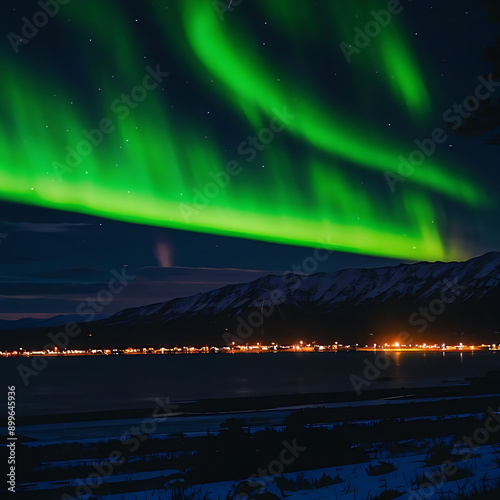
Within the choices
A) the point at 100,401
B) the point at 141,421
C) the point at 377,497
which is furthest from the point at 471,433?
Answer: the point at 100,401

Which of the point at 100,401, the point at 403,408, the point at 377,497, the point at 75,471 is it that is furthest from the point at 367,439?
the point at 100,401

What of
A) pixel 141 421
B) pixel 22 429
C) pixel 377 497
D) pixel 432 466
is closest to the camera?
pixel 377 497

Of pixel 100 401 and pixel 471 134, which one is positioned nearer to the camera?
pixel 471 134

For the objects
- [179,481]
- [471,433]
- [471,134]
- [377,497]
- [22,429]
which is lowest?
[377,497]

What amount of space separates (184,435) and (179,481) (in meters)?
10.6

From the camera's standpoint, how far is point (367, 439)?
21.0 meters

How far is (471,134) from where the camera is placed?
18250 millimetres

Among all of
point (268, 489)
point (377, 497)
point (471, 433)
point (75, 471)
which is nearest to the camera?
point (377, 497)

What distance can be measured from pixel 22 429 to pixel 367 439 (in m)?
16.8

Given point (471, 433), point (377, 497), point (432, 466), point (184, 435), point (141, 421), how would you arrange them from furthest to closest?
1. point (141, 421)
2. point (184, 435)
3. point (471, 433)
4. point (432, 466)
5. point (377, 497)

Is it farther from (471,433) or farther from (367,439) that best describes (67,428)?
(471,433)

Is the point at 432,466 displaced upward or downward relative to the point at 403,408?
downward

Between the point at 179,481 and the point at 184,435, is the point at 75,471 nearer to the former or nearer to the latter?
the point at 179,481

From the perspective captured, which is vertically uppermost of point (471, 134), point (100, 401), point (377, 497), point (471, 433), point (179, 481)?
point (100, 401)
